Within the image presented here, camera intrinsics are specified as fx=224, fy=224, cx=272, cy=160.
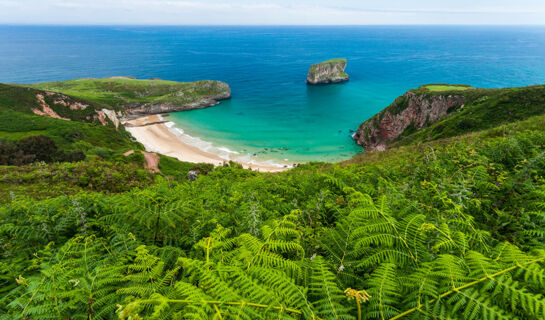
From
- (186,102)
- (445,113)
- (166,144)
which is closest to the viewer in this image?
(445,113)

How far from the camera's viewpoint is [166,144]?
5722 cm

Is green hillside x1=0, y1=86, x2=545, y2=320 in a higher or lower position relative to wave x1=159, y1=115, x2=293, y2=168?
higher

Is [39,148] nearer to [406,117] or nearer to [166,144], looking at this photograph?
[166,144]

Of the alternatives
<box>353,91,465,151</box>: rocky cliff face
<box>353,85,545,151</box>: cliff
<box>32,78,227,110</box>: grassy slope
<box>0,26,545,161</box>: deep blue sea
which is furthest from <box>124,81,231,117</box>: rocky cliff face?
<box>353,85,545,151</box>: cliff

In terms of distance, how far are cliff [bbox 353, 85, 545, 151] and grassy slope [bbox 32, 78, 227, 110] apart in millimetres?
65530

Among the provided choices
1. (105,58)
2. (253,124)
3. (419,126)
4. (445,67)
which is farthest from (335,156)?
(105,58)

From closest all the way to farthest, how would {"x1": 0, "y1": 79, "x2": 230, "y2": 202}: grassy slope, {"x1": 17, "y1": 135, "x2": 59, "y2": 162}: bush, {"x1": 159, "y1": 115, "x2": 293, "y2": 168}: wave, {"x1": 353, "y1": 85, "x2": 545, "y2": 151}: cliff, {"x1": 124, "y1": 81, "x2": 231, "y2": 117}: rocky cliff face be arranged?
{"x1": 0, "y1": 79, "x2": 230, "y2": 202}: grassy slope < {"x1": 17, "y1": 135, "x2": 59, "y2": 162}: bush < {"x1": 353, "y1": 85, "x2": 545, "y2": 151}: cliff < {"x1": 159, "y1": 115, "x2": 293, "y2": 168}: wave < {"x1": 124, "y1": 81, "x2": 231, "y2": 117}: rocky cliff face

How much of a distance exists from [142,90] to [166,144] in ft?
177

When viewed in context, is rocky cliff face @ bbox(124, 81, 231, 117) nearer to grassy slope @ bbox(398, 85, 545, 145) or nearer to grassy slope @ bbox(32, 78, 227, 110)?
grassy slope @ bbox(32, 78, 227, 110)

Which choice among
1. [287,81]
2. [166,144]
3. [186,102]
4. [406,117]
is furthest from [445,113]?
[287,81]

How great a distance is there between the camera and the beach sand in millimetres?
48900

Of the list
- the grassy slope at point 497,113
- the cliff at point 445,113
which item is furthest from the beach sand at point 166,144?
the grassy slope at point 497,113

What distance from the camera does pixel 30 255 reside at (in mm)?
3936

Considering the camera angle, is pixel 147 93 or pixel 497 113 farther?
pixel 147 93
